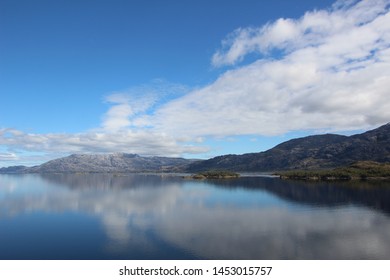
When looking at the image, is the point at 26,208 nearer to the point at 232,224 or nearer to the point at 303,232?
the point at 232,224

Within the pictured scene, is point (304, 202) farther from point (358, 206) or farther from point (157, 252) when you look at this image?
point (157, 252)

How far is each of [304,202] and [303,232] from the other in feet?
168

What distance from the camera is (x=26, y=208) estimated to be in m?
101

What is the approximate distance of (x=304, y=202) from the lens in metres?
112

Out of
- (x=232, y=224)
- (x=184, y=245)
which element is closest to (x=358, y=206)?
(x=232, y=224)

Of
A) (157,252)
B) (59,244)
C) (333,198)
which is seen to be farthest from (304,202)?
(59,244)
